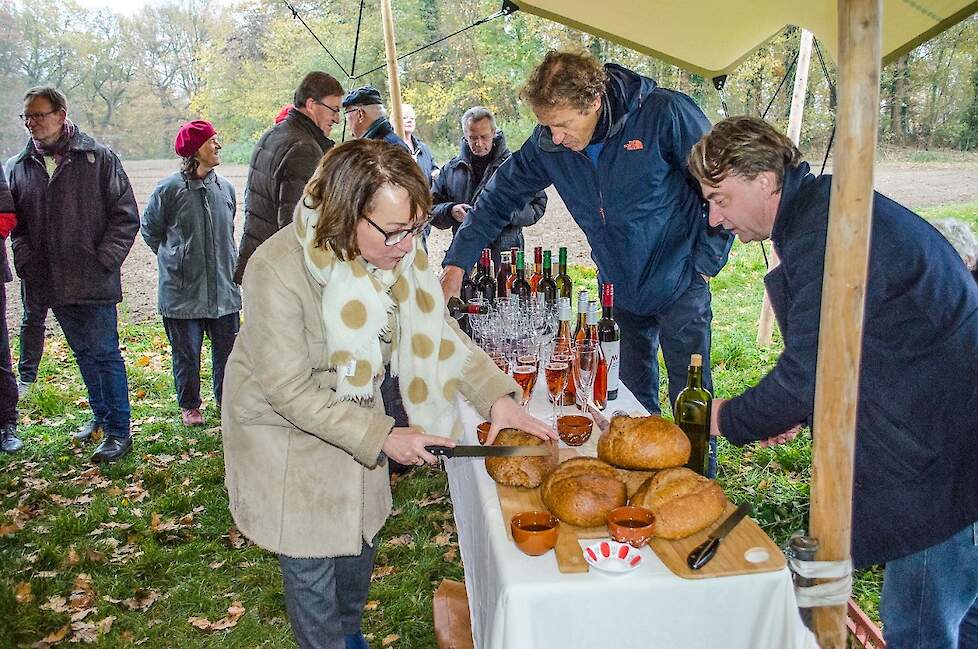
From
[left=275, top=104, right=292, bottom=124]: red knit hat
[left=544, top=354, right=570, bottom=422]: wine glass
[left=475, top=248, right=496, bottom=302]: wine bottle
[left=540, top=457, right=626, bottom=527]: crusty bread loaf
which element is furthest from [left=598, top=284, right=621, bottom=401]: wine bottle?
[left=275, top=104, right=292, bottom=124]: red knit hat

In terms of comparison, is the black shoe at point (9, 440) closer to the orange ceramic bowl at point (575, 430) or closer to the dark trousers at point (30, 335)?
the dark trousers at point (30, 335)

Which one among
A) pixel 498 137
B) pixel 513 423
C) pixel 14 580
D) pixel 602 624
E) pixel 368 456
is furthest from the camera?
pixel 498 137

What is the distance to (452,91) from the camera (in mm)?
12180

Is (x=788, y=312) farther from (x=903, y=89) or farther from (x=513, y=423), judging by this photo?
(x=903, y=89)

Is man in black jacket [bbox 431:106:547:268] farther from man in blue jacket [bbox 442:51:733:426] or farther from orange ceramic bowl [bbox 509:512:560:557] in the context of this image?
orange ceramic bowl [bbox 509:512:560:557]

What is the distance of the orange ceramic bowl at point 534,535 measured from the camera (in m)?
1.59

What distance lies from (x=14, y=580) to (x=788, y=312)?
362cm

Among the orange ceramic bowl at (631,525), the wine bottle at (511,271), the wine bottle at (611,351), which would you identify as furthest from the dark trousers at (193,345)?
the orange ceramic bowl at (631,525)

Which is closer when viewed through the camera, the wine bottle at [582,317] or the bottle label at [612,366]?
the bottle label at [612,366]

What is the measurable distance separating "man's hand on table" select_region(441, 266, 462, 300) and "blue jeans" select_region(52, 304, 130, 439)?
2.46 metres

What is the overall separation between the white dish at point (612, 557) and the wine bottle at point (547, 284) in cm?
205

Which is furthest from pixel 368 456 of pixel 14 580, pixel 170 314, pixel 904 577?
pixel 170 314

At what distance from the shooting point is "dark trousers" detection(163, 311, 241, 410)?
523 cm

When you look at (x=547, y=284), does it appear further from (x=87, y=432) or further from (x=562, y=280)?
(x=87, y=432)
